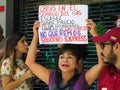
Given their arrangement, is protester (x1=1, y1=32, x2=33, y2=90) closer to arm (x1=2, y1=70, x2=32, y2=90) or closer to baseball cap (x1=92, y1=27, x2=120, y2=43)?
arm (x1=2, y1=70, x2=32, y2=90)

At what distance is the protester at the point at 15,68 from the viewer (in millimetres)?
3926

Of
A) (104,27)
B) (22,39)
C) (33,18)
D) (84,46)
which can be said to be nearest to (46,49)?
(33,18)

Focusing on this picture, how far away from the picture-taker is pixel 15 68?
402cm

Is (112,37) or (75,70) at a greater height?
(112,37)

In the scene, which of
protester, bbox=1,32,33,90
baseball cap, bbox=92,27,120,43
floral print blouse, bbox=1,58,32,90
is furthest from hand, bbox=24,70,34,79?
baseball cap, bbox=92,27,120,43

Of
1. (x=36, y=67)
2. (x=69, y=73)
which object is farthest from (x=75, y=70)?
(x=36, y=67)

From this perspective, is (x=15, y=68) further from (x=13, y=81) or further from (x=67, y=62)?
(x=67, y=62)

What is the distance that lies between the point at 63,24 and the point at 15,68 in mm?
922

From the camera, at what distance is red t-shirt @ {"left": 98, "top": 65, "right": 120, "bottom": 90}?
304 cm

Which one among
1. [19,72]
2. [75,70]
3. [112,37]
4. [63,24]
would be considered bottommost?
[19,72]

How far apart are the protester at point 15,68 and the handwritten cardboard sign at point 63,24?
1.95ft

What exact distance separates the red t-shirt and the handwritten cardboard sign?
377 millimetres

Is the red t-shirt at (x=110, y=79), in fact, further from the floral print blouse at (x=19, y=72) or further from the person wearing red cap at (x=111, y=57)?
the floral print blouse at (x=19, y=72)

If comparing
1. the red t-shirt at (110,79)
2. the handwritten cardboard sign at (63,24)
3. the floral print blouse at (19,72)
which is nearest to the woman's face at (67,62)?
the handwritten cardboard sign at (63,24)
